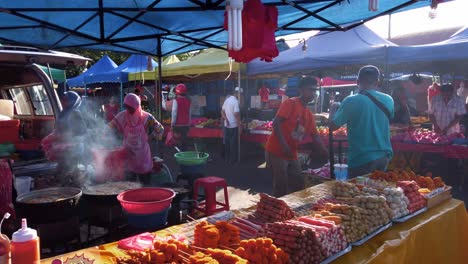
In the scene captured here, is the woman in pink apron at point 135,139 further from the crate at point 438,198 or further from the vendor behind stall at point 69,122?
the crate at point 438,198

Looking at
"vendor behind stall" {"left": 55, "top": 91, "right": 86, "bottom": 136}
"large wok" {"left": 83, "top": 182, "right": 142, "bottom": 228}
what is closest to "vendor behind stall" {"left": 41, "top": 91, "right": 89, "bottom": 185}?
"vendor behind stall" {"left": 55, "top": 91, "right": 86, "bottom": 136}

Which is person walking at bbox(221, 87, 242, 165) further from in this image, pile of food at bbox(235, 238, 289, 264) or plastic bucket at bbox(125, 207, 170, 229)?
pile of food at bbox(235, 238, 289, 264)

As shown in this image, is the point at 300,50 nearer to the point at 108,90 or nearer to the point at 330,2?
the point at 330,2

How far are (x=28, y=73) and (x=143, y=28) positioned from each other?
1.90m

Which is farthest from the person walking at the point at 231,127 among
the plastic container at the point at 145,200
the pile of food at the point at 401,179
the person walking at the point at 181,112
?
the plastic container at the point at 145,200

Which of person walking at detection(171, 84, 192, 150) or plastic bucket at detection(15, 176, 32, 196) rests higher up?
person walking at detection(171, 84, 192, 150)

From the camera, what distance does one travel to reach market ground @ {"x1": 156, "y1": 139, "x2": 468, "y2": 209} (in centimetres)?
711

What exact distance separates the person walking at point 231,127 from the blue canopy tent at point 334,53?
121cm

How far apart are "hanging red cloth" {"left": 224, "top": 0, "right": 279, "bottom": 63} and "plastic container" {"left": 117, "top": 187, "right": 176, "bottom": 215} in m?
1.50

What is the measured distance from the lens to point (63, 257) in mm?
2234

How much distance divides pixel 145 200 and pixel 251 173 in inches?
242

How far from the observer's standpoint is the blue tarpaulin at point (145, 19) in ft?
14.8

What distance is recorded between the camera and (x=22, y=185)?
390 cm

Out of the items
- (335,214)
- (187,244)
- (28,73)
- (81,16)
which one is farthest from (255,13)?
(28,73)
